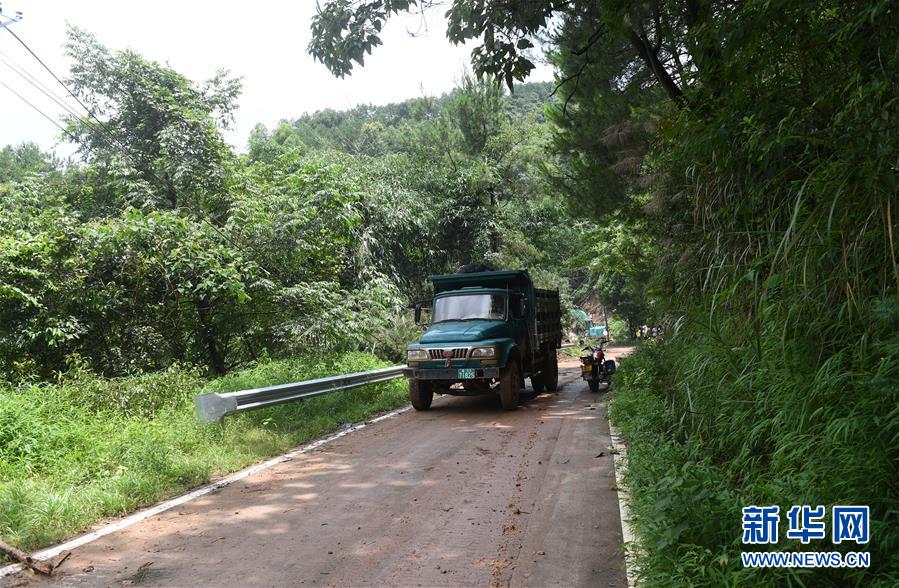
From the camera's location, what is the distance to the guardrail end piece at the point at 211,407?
790cm

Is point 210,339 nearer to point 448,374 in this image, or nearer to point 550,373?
point 448,374

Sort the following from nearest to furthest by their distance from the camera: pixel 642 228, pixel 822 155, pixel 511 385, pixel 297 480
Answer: pixel 822 155 < pixel 297 480 < pixel 511 385 < pixel 642 228

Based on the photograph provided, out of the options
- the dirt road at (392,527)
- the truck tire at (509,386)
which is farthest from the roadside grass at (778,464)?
the truck tire at (509,386)

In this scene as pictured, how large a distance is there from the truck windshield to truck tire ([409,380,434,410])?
1572 mm

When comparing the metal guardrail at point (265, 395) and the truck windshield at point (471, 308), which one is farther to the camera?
the truck windshield at point (471, 308)

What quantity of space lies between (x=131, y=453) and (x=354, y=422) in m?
4.13

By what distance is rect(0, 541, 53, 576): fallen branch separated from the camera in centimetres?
390

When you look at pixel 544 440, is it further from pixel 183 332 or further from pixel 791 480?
pixel 183 332

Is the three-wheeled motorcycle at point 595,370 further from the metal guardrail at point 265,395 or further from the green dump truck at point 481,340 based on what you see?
the metal guardrail at point 265,395

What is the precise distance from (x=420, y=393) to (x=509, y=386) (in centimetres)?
175

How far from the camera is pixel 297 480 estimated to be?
623 cm

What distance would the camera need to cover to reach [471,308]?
475 inches

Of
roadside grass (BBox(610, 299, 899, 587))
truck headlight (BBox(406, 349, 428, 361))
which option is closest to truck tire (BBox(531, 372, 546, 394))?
A: truck headlight (BBox(406, 349, 428, 361))

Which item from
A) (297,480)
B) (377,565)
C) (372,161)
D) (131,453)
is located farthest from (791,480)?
(372,161)
